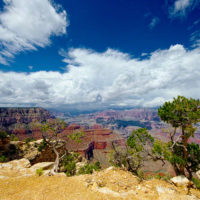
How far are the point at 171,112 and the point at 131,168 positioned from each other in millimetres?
14146

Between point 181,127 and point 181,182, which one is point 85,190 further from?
point 181,127

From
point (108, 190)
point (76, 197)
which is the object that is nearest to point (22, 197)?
point (76, 197)

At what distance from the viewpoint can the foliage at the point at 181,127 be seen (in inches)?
738

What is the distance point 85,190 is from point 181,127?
1879cm

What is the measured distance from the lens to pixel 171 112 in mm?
20547

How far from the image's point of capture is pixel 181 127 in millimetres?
20578

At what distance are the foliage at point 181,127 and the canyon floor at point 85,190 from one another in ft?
19.3

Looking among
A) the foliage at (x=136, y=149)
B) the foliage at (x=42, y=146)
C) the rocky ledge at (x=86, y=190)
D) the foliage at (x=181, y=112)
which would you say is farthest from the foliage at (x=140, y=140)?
the foliage at (x=42, y=146)

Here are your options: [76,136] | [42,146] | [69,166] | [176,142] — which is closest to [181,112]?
[176,142]

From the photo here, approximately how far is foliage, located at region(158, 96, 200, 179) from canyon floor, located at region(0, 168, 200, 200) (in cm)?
588

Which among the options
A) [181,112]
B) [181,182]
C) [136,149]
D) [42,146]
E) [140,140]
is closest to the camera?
[181,182]

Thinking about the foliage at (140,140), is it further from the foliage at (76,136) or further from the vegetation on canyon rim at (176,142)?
the foliage at (76,136)

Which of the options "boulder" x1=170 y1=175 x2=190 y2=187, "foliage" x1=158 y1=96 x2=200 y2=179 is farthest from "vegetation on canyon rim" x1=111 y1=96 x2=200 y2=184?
"boulder" x1=170 y1=175 x2=190 y2=187

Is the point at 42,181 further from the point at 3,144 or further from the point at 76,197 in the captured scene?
the point at 3,144
